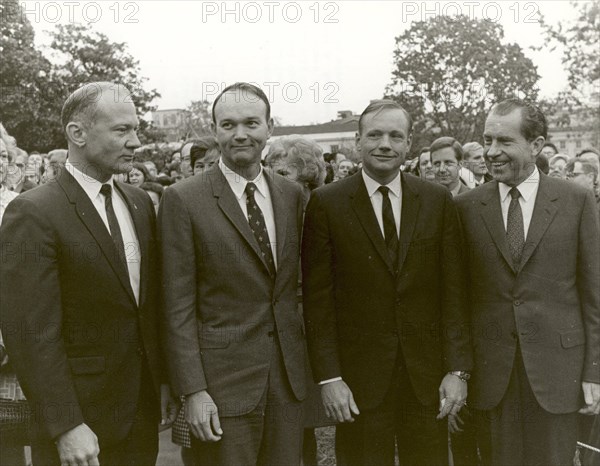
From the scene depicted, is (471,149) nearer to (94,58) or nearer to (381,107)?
(381,107)

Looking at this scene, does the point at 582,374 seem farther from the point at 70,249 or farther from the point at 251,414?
the point at 70,249

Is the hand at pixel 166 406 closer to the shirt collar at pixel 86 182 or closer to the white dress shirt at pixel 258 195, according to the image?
the white dress shirt at pixel 258 195

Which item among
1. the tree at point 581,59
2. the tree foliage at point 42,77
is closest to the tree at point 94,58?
the tree foliage at point 42,77

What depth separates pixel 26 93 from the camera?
2800cm

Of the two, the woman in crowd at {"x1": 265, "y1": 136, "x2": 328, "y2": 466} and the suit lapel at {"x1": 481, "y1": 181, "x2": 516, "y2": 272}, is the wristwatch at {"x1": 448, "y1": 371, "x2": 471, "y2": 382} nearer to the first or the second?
the suit lapel at {"x1": 481, "y1": 181, "x2": 516, "y2": 272}

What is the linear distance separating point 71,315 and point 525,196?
2.43 metres

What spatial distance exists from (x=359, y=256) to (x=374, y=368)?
0.60 m

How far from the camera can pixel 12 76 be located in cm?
2836

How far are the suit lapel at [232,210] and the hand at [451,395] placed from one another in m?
1.15

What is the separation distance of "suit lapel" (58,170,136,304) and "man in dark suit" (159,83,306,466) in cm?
24

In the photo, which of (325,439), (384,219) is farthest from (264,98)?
(325,439)

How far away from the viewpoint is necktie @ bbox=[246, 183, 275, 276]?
328cm

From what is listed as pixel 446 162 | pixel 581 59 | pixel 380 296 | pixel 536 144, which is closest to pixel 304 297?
pixel 380 296

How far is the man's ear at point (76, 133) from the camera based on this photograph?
3.06 metres
